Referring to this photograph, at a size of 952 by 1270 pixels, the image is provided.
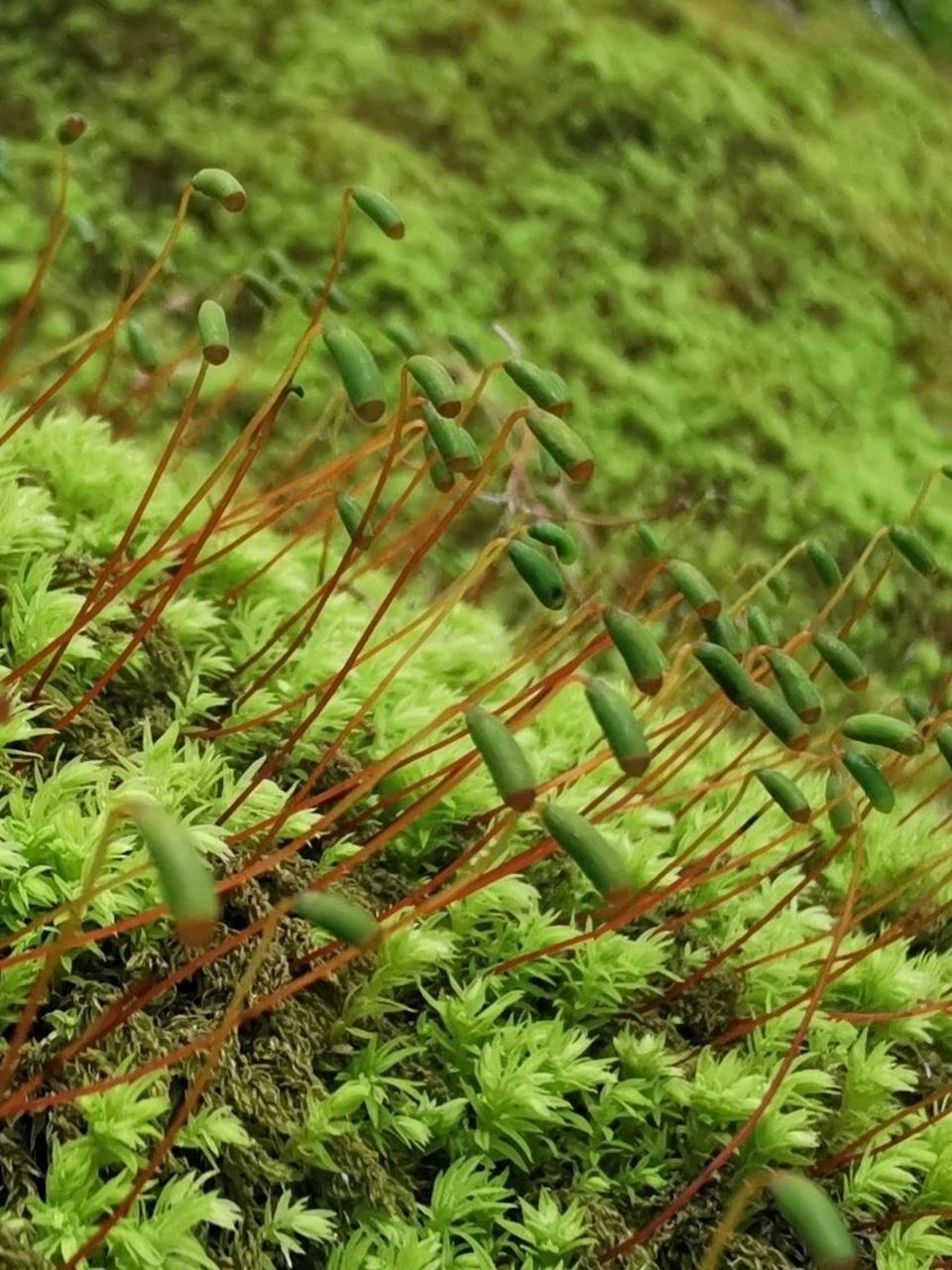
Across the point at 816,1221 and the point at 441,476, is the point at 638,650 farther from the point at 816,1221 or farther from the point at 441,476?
the point at 816,1221

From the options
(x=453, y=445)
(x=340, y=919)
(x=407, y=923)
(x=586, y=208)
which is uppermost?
(x=453, y=445)

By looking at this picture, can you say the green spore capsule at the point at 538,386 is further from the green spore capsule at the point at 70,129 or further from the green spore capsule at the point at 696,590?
the green spore capsule at the point at 70,129

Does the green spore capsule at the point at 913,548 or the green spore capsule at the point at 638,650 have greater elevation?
the green spore capsule at the point at 913,548

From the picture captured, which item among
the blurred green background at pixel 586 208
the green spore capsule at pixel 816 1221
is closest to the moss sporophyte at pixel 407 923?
the green spore capsule at pixel 816 1221

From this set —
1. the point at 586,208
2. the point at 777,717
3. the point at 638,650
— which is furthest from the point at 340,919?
the point at 586,208

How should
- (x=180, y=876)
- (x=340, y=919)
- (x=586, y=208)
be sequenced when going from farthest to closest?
(x=586, y=208) < (x=340, y=919) < (x=180, y=876)

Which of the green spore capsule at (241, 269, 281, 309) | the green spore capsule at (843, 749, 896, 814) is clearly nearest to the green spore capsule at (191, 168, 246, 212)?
the green spore capsule at (241, 269, 281, 309)
